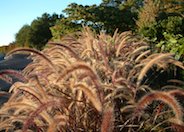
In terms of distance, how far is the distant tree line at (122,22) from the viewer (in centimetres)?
1262

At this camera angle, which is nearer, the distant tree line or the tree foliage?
the distant tree line

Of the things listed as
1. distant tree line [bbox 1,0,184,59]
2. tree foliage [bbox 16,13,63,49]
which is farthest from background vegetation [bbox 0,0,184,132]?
tree foliage [bbox 16,13,63,49]

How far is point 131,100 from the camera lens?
3.97 metres

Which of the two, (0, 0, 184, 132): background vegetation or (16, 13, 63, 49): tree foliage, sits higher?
(16, 13, 63, 49): tree foliage

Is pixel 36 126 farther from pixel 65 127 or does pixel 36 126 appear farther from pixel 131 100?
pixel 131 100

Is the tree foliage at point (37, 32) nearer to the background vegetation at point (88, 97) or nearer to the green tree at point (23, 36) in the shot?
the green tree at point (23, 36)

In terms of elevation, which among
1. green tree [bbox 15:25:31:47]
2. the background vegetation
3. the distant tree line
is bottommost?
Result: the background vegetation

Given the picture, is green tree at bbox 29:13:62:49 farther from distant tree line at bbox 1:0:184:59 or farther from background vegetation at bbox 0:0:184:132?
background vegetation at bbox 0:0:184:132

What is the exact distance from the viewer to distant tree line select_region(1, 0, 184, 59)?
12.6 metres

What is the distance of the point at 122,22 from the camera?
92.6 ft

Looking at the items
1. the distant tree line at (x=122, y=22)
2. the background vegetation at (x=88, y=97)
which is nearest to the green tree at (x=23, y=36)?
the distant tree line at (x=122, y=22)

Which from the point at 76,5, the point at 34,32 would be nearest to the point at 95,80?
the point at 76,5

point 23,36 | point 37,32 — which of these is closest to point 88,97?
point 37,32

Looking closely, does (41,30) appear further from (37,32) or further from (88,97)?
(88,97)
